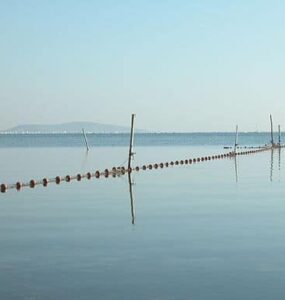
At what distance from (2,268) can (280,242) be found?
8.17m

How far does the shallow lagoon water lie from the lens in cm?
1486

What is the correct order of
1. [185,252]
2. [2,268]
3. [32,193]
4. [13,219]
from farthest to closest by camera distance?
[32,193], [13,219], [185,252], [2,268]

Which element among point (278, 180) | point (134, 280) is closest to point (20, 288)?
point (134, 280)

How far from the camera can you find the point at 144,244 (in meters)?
19.6

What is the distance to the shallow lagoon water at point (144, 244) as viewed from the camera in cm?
1486

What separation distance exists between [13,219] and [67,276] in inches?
407

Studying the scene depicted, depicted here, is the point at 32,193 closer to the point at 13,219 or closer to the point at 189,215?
the point at 13,219

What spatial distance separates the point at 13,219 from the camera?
2562cm

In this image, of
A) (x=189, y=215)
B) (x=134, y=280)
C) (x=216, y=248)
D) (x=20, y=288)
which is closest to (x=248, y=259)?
(x=216, y=248)

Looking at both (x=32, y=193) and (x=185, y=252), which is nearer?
(x=185, y=252)

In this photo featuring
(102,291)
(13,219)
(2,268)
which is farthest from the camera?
(13,219)

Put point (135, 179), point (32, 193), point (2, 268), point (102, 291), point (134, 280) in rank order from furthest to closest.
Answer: point (135, 179), point (32, 193), point (2, 268), point (134, 280), point (102, 291)

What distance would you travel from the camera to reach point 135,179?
1758 inches

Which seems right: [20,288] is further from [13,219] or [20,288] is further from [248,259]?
[13,219]
